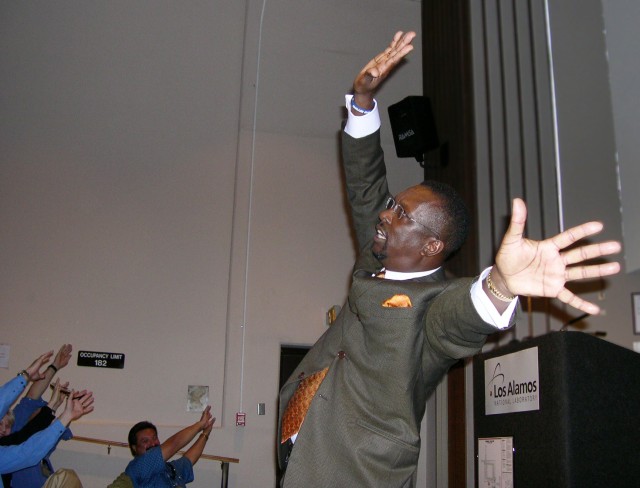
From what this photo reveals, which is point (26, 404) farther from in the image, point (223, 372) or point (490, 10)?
point (490, 10)

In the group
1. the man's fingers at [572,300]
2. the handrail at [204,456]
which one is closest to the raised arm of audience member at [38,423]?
the handrail at [204,456]

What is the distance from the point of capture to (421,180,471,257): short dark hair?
5.90 feet

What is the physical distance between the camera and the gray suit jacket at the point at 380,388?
1.55m

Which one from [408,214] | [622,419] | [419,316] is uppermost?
[408,214]

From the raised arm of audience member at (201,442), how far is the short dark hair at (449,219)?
3746 mm

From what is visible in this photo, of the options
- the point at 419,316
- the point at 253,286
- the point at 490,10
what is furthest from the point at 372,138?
the point at 253,286

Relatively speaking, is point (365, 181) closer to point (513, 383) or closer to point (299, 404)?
point (299, 404)

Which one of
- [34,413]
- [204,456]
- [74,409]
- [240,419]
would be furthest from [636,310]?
[34,413]

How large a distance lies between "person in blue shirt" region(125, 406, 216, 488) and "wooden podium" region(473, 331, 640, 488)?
8.95 feet

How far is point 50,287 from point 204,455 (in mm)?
1900

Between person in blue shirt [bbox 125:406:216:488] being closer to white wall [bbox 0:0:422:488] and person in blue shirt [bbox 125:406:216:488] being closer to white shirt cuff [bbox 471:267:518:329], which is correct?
white wall [bbox 0:0:422:488]

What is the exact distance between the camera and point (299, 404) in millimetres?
1770

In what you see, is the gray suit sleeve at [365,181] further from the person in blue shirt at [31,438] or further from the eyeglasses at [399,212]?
the person in blue shirt at [31,438]

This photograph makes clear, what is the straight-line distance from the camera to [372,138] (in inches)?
79.6
